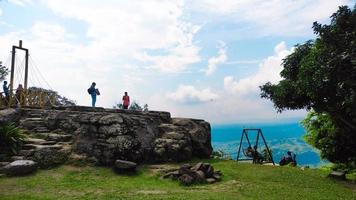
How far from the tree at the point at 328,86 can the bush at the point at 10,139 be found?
13.9m

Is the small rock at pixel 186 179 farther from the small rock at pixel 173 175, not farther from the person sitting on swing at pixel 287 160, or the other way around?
the person sitting on swing at pixel 287 160

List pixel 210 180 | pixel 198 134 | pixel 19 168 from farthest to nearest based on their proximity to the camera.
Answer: pixel 198 134 → pixel 210 180 → pixel 19 168

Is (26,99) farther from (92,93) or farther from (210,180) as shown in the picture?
(210,180)

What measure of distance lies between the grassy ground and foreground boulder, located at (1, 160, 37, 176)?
49 cm

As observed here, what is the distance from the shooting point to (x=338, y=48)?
54.5 feet

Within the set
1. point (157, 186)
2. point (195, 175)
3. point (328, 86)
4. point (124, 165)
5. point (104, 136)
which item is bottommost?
point (157, 186)

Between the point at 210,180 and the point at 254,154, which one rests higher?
the point at 254,154

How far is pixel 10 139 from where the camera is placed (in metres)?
20.9

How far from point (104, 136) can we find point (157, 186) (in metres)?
5.43

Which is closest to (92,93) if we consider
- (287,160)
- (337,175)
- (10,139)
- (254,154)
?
(10,139)

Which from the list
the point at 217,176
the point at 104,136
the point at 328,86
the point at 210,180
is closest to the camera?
the point at 328,86

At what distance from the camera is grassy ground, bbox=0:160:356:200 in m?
16.0

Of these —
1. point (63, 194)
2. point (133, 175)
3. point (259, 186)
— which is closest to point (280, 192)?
point (259, 186)

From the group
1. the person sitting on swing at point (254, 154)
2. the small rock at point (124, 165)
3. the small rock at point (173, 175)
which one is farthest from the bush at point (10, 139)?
the person sitting on swing at point (254, 154)
